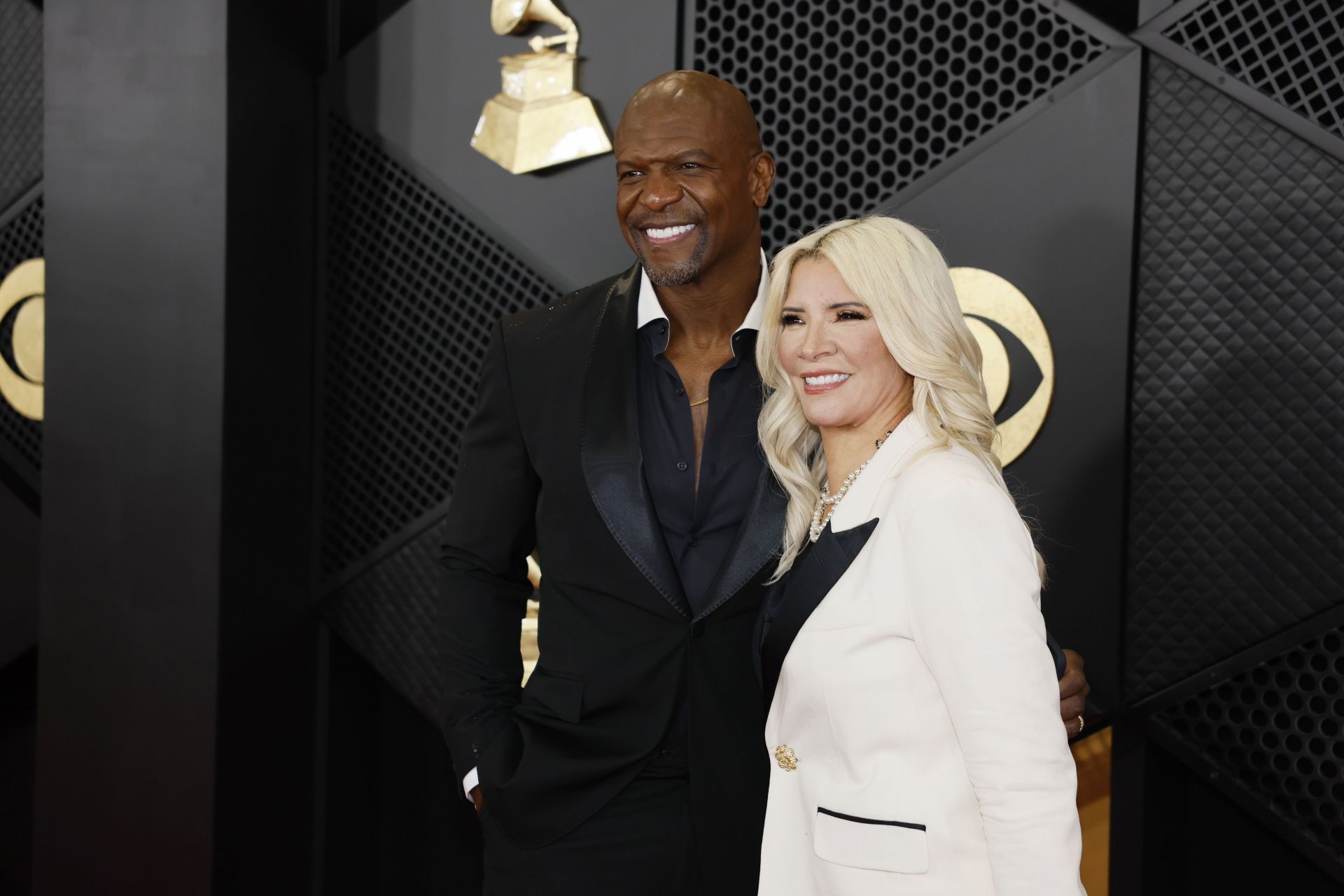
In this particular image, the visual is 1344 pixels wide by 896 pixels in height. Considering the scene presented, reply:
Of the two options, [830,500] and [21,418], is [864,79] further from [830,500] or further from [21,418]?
[21,418]

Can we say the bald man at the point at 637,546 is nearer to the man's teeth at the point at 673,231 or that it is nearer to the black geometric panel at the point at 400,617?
the man's teeth at the point at 673,231

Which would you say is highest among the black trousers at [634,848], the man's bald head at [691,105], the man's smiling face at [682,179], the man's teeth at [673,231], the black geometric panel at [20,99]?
the black geometric panel at [20,99]

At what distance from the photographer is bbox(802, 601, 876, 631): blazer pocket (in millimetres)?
1456

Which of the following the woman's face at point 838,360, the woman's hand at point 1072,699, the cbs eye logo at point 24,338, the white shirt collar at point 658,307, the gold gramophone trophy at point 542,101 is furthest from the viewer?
the cbs eye logo at point 24,338

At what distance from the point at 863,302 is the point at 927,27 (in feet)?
5.49

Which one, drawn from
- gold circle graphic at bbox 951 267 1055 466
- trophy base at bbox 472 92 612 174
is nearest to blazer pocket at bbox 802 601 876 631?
gold circle graphic at bbox 951 267 1055 466

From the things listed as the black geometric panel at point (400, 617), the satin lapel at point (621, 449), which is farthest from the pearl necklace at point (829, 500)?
the black geometric panel at point (400, 617)

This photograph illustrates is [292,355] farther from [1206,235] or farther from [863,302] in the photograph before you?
[1206,235]

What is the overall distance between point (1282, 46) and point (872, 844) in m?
2.02

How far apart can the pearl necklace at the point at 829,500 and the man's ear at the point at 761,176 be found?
616 mm

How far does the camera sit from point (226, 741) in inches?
115

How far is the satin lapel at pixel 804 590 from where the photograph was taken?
5.01 ft

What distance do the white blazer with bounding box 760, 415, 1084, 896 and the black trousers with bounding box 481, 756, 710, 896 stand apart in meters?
0.37

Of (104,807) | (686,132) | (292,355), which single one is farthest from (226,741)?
(686,132)
